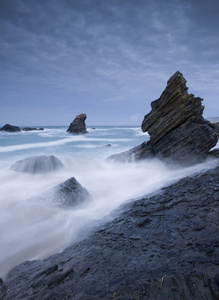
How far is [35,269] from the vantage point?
150 inches

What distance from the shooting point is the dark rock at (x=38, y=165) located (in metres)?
12.5

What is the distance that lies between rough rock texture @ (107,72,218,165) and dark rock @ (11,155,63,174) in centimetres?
821

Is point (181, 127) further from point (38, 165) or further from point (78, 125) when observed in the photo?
point (78, 125)

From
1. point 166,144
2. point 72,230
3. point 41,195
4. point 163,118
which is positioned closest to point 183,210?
point 72,230

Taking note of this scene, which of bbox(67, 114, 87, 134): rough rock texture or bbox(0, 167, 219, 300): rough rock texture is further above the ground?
bbox(67, 114, 87, 134): rough rock texture

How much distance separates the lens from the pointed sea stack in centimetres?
1055

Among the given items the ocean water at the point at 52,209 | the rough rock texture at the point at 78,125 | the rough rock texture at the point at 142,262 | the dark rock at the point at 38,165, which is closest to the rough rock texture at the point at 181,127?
the ocean water at the point at 52,209

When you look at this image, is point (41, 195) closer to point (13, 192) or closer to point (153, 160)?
point (13, 192)

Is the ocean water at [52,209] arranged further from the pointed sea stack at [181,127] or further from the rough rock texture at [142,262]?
the pointed sea stack at [181,127]

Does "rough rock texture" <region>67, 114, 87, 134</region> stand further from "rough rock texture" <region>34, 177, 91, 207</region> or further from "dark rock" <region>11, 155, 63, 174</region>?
"rough rock texture" <region>34, 177, 91, 207</region>

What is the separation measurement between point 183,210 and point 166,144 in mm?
7890

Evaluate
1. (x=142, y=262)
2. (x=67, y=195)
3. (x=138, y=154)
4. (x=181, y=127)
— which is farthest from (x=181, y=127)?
(x=142, y=262)

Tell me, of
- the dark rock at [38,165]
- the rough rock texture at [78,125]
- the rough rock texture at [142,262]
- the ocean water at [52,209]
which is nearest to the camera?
the rough rock texture at [142,262]

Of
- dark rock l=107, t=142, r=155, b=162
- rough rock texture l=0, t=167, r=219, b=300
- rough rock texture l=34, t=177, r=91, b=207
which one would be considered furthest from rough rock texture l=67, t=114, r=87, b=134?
rough rock texture l=0, t=167, r=219, b=300
